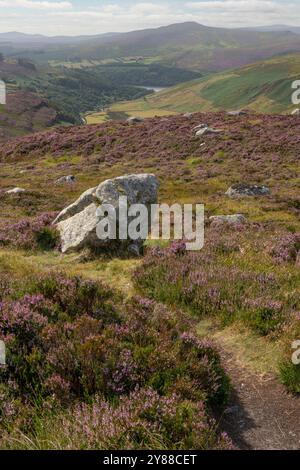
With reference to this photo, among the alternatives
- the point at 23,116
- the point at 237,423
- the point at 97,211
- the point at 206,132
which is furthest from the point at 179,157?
the point at 23,116

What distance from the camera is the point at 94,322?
20.7 feet

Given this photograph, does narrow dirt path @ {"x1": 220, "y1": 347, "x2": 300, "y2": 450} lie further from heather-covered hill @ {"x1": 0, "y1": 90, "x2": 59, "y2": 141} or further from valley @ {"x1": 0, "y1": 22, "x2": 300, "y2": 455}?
heather-covered hill @ {"x1": 0, "y1": 90, "x2": 59, "y2": 141}

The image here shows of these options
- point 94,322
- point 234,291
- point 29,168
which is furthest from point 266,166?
point 94,322

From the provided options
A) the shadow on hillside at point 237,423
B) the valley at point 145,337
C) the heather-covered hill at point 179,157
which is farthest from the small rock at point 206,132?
the shadow on hillside at point 237,423

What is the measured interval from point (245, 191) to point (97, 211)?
18.4 metres

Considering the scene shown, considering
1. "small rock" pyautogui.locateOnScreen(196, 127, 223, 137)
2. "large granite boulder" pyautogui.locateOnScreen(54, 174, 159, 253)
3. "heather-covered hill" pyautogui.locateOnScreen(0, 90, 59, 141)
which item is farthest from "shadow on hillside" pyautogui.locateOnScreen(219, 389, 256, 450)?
"heather-covered hill" pyautogui.locateOnScreen(0, 90, 59, 141)

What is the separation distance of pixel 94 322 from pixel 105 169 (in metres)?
39.0

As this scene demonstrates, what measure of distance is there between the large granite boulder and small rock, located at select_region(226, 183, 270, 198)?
43.2 feet

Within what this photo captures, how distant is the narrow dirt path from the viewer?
492cm

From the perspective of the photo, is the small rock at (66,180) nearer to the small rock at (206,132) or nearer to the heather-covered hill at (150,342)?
the small rock at (206,132)

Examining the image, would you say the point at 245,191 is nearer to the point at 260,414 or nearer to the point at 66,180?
the point at 66,180

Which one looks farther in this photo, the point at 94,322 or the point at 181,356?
the point at 94,322

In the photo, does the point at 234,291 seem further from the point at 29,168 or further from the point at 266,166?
the point at 29,168
